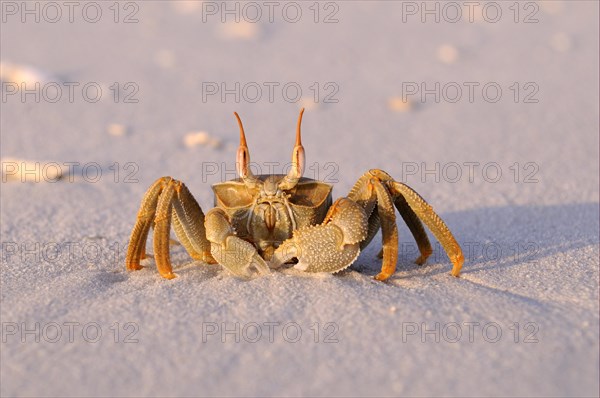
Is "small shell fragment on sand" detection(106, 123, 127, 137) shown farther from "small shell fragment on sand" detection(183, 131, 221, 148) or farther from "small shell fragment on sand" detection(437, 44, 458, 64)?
"small shell fragment on sand" detection(437, 44, 458, 64)

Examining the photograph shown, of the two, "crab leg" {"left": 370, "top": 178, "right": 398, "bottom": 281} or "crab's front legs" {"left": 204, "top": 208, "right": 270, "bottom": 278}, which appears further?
"crab leg" {"left": 370, "top": 178, "right": 398, "bottom": 281}

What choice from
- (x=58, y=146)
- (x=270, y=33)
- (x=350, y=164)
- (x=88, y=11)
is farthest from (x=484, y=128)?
(x=88, y=11)

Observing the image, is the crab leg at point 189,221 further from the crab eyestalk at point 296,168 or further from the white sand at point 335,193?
the crab eyestalk at point 296,168

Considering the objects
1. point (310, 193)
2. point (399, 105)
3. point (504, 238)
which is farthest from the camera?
point (399, 105)

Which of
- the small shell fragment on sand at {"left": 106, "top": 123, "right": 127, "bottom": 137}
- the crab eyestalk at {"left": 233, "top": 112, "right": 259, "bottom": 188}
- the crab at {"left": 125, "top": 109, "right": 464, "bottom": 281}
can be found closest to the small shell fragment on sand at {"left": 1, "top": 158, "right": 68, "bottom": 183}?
the small shell fragment on sand at {"left": 106, "top": 123, "right": 127, "bottom": 137}

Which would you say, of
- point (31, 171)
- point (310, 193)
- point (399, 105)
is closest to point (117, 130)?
point (31, 171)

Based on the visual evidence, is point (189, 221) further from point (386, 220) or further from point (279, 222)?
point (386, 220)

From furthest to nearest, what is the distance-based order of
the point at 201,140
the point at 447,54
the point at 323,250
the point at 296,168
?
the point at 447,54 → the point at 201,140 → the point at 296,168 → the point at 323,250

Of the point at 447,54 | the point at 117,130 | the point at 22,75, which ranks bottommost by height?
the point at 117,130
